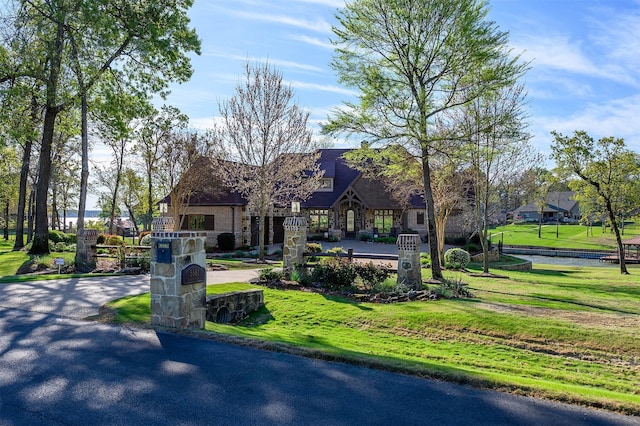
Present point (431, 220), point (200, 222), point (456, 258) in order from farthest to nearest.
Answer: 1. point (200, 222)
2. point (456, 258)
3. point (431, 220)

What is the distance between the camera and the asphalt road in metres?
4.19

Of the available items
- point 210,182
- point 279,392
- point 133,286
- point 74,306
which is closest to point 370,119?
point 133,286

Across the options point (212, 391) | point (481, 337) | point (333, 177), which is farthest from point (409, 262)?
point (333, 177)

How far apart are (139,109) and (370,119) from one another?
1128cm

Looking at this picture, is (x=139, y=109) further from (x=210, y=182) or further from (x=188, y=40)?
(x=210, y=182)

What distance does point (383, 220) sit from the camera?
124 ft

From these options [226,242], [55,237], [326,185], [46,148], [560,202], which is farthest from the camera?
[560,202]

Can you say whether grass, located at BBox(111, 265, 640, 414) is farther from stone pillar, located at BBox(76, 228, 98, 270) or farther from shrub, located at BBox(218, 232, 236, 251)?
shrub, located at BBox(218, 232, 236, 251)

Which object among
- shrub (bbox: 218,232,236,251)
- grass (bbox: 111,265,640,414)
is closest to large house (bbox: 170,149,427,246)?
shrub (bbox: 218,232,236,251)

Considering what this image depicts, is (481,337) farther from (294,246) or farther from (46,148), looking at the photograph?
(46,148)

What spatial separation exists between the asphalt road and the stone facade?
10.3ft

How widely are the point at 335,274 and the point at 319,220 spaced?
24839mm

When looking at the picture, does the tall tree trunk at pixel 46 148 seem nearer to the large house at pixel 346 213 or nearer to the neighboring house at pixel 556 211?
the large house at pixel 346 213

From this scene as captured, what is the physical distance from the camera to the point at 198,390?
190 inches
